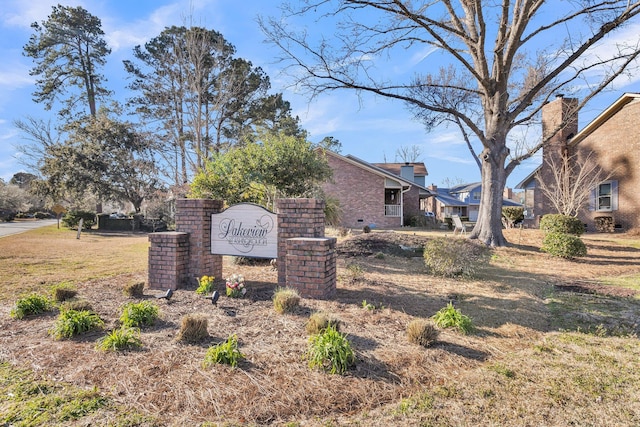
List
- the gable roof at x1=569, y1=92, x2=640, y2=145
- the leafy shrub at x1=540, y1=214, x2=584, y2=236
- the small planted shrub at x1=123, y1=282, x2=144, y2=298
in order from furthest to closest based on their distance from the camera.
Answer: the gable roof at x1=569, y1=92, x2=640, y2=145
the leafy shrub at x1=540, y1=214, x2=584, y2=236
the small planted shrub at x1=123, y1=282, x2=144, y2=298

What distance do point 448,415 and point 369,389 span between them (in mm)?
542

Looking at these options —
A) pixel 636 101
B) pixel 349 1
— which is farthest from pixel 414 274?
pixel 636 101

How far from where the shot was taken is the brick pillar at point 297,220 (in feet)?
16.5

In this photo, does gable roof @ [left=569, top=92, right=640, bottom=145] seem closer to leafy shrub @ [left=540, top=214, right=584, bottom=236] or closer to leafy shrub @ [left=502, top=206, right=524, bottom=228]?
leafy shrub @ [left=502, top=206, right=524, bottom=228]

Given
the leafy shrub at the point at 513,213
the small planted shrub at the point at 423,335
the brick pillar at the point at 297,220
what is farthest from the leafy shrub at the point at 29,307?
the leafy shrub at the point at 513,213

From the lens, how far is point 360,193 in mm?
22703

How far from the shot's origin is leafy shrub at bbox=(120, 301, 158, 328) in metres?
3.55

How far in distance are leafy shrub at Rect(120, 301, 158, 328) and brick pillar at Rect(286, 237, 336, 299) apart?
1.77 m

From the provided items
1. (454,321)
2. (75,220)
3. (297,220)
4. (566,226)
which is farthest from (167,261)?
(75,220)

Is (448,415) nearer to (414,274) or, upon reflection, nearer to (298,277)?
(298,277)

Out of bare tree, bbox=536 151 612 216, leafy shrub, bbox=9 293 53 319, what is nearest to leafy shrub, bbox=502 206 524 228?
bare tree, bbox=536 151 612 216

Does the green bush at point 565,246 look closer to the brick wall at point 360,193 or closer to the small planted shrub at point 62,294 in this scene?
the small planted shrub at point 62,294

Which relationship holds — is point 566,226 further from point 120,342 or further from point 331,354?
point 120,342

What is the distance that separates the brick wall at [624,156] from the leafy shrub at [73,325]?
20187 mm
